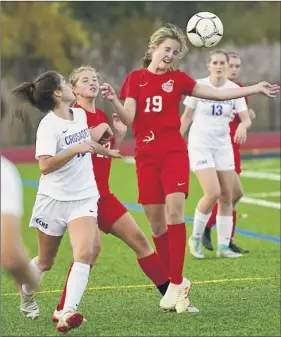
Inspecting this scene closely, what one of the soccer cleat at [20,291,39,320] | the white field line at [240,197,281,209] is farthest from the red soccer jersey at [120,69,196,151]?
the white field line at [240,197,281,209]

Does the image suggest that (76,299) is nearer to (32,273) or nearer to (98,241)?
(98,241)

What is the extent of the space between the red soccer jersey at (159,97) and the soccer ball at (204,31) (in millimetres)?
762

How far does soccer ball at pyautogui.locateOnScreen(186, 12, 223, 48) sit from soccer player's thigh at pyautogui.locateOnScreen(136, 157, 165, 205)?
4.14ft

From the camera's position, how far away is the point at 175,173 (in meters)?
8.80

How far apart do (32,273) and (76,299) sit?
201 cm

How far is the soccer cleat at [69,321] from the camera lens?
7.38 meters

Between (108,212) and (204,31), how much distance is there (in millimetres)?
2023

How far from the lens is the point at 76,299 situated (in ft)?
24.9

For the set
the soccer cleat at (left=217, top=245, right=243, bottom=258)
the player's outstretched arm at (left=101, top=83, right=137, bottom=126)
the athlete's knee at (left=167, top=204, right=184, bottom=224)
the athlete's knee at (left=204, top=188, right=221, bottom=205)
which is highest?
the player's outstretched arm at (left=101, top=83, right=137, bottom=126)

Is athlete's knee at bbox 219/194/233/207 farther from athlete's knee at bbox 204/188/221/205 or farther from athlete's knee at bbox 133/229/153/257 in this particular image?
athlete's knee at bbox 133/229/153/257

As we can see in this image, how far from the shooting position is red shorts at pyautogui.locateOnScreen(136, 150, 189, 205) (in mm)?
8805

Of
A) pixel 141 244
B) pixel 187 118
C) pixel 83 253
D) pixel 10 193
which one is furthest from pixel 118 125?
pixel 187 118

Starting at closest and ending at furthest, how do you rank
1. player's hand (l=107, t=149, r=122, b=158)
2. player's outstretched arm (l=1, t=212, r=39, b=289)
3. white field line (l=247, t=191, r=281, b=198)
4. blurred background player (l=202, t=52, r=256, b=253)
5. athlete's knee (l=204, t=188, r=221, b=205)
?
1. player's outstretched arm (l=1, t=212, r=39, b=289)
2. player's hand (l=107, t=149, r=122, b=158)
3. athlete's knee (l=204, t=188, r=221, b=205)
4. blurred background player (l=202, t=52, r=256, b=253)
5. white field line (l=247, t=191, r=281, b=198)

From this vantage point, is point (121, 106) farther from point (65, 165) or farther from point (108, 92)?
point (65, 165)
